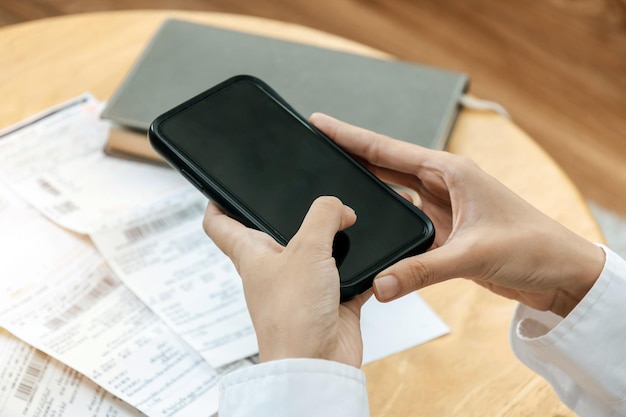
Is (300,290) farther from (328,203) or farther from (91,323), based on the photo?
(91,323)

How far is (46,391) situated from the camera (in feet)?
2.16

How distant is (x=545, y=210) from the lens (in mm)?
831

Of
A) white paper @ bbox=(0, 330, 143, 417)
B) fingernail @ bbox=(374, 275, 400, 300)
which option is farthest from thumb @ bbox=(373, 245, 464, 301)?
white paper @ bbox=(0, 330, 143, 417)

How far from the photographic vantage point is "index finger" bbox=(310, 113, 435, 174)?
712 mm

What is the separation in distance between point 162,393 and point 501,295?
1.16 feet

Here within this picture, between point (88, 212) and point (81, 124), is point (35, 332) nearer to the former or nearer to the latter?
point (88, 212)

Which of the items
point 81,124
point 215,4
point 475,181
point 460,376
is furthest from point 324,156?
point 215,4

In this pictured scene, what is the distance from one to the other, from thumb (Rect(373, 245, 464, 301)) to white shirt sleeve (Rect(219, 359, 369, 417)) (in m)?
0.07

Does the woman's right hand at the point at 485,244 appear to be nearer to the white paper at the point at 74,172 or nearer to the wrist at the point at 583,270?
the wrist at the point at 583,270

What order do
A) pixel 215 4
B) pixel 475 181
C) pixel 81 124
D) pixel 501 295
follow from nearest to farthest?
pixel 475 181
pixel 501 295
pixel 81 124
pixel 215 4

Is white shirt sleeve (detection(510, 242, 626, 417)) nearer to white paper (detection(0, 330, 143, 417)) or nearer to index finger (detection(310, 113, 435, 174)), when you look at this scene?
index finger (detection(310, 113, 435, 174))

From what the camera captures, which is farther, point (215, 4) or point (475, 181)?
point (215, 4)

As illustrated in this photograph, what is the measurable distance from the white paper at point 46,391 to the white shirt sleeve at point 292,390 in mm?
146

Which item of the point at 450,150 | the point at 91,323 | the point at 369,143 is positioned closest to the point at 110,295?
the point at 91,323
